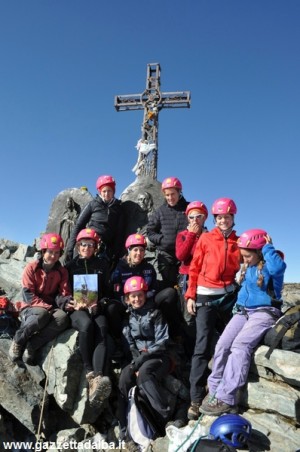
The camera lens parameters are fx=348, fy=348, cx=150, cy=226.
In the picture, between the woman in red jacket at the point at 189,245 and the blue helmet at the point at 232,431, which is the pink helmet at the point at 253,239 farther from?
the blue helmet at the point at 232,431

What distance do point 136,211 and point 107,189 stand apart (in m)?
1.58

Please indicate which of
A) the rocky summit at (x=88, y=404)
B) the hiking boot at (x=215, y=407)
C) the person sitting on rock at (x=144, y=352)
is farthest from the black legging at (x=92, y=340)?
the hiking boot at (x=215, y=407)

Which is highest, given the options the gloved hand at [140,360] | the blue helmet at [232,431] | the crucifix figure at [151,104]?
the crucifix figure at [151,104]

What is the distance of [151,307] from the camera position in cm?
678

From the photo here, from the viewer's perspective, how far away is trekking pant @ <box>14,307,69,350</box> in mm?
6922

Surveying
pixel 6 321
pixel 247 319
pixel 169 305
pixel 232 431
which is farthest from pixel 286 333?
pixel 6 321

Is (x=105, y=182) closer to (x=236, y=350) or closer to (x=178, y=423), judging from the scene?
(x=236, y=350)

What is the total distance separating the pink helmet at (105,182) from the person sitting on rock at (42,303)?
7.59 feet

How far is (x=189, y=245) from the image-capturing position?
7.03 m

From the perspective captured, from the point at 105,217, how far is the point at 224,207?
358cm

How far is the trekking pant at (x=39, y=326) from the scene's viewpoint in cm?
692

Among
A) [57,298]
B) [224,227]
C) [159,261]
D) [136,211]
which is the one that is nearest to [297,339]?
[224,227]

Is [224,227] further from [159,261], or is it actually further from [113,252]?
[113,252]

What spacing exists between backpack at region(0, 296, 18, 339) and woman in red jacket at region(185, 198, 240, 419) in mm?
4455
